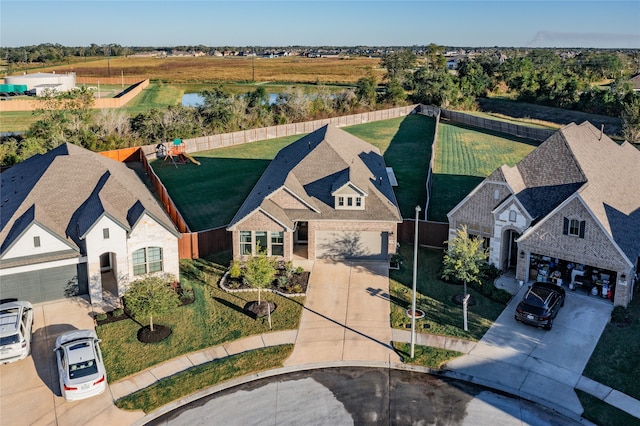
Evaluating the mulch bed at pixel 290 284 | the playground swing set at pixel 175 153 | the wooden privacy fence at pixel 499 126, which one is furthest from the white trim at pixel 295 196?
the wooden privacy fence at pixel 499 126

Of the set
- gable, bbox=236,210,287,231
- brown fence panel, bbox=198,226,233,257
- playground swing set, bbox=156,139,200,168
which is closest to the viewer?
gable, bbox=236,210,287,231

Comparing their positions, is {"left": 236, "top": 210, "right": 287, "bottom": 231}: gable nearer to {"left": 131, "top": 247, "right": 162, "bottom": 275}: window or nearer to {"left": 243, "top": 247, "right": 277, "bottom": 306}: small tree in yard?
{"left": 243, "top": 247, "right": 277, "bottom": 306}: small tree in yard

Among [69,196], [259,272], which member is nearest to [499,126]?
[259,272]

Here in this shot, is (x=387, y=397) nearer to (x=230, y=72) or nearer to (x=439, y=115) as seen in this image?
(x=439, y=115)

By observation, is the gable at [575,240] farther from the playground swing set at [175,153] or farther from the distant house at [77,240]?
the playground swing set at [175,153]

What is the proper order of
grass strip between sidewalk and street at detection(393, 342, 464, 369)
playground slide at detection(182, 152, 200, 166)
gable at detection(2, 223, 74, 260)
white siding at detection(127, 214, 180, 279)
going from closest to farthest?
grass strip between sidewalk and street at detection(393, 342, 464, 369), gable at detection(2, 223, 74, 260), white siding at detection(127, 214, 180, 279), playground slide at detection(182, 152, 200, 166)

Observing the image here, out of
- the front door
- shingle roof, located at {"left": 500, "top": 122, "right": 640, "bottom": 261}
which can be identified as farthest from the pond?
shingle roof, located at {"left": 500, "top": 122, "right": 640, "bottom": 261}

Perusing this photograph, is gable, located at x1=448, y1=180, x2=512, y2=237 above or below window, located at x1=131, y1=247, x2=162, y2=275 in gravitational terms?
above
